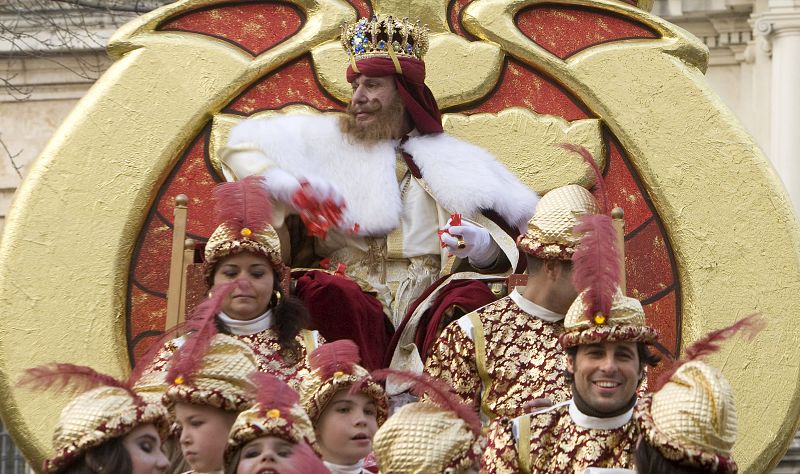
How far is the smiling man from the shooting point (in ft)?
23.5

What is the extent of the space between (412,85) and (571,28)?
105 cm

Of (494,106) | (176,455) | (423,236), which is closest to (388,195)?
(423,236)

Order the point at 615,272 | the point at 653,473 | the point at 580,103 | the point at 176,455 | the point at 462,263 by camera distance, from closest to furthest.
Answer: the point at 653,473, the point at 615,272, the point at 176,455, the point at 462,263, the point at 580,103

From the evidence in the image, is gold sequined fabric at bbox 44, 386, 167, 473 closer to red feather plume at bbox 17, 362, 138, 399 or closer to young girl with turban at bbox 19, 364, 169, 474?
young girl with turban at bbox 19, 364, 169, 474

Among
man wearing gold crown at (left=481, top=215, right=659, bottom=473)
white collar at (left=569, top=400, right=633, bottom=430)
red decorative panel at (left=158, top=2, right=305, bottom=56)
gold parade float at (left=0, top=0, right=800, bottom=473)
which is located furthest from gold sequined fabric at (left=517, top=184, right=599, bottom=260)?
red decorative panel at (left=158, top=2, right=305, bottom=56)

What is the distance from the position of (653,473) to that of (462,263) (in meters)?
2.82

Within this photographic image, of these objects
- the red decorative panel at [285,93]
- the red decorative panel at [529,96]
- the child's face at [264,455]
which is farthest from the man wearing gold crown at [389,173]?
the child's face at [264,455]

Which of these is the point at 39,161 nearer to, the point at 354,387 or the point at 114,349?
the point at 114,349

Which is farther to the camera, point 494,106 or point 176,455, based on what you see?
point 494,106

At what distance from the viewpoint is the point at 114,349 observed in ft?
31.0

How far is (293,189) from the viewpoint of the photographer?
354 inches

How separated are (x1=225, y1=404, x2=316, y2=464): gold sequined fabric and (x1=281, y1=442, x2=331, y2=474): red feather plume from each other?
4 centimetres

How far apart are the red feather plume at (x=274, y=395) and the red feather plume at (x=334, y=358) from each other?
0.80 metres

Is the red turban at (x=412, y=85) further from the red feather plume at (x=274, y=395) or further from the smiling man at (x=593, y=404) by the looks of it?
the red feather plume at (x=274, y=395)
